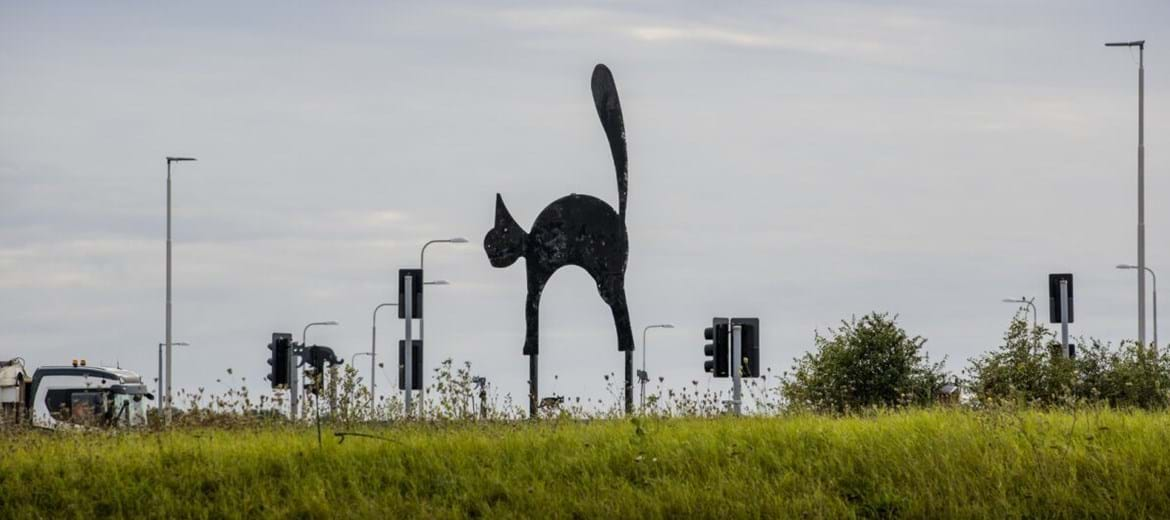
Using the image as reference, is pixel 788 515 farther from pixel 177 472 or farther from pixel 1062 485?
pixel 177 472

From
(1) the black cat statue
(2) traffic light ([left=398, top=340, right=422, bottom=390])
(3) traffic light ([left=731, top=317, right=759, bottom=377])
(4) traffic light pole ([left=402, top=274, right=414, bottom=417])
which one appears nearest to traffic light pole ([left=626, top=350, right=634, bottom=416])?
(1) the black cat statue

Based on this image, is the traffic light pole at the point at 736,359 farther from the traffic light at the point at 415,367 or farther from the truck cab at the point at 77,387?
the truck cab at the point at 77,387

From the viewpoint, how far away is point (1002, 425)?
20141 millimetres

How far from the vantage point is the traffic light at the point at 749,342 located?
29797mm

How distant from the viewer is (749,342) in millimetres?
29891

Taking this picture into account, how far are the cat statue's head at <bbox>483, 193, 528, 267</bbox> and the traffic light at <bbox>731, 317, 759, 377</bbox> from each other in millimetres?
3897

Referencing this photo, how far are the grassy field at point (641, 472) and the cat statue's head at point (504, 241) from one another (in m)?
7.63

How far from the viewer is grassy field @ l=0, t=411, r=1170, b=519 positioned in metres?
18.0

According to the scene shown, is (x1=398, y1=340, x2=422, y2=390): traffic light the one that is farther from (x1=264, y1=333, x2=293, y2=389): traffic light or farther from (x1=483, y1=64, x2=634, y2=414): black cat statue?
(x1=483, y1=64, x2=634, y2=414): black cat statue

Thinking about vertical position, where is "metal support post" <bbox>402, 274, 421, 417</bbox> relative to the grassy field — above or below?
above

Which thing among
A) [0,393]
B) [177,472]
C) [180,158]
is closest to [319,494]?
[177,472]

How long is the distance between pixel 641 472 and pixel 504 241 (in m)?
10.1

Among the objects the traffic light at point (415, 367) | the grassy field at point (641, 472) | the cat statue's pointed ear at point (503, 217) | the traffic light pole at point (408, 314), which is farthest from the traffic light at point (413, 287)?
the grassy field at point (641, 472)

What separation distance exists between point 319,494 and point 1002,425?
25.3ft
